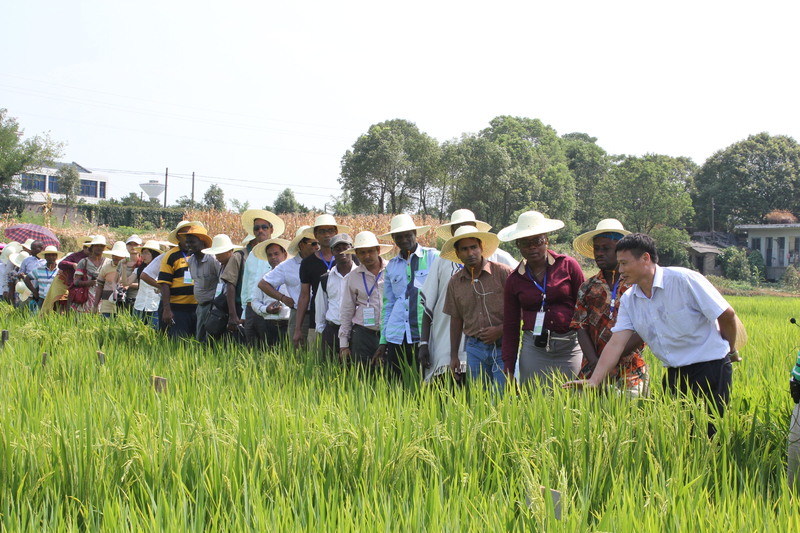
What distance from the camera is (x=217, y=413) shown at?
317cm

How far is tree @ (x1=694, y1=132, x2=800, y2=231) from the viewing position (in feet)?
153

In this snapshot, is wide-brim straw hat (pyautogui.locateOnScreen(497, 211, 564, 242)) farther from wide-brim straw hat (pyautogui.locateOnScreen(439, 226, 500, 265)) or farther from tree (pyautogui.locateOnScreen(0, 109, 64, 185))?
tree (pyautogui.locateOnScreen(0, 109, 64, 185))

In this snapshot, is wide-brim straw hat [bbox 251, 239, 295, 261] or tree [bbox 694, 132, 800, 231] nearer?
wide-brim straw hat [bbox 251, 239, 295, 261]

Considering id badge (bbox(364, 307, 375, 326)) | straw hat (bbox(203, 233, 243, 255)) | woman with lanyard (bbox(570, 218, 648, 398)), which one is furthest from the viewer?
straw hat (bbox(203, 233, 243, 255))

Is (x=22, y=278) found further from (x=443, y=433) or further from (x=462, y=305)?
(x=443, y=433)

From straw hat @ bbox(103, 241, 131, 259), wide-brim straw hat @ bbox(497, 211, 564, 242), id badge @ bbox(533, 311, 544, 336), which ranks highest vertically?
wide-brim straw hat @ bbox(497, 211, 564, 242)

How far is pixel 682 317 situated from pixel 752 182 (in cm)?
5124

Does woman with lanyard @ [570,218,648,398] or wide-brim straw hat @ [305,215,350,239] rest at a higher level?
wide-brim straw hat @ [305,215,350,239]

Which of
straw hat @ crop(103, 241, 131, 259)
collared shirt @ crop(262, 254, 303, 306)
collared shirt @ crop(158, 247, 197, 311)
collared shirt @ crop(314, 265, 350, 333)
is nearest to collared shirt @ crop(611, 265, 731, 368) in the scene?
collared shirt @ crop(314, 265, 350, 333)

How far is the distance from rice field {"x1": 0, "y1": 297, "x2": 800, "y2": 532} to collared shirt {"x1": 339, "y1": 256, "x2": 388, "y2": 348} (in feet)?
5.18

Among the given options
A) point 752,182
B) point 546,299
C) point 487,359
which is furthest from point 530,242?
point 752,182

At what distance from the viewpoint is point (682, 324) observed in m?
3.09

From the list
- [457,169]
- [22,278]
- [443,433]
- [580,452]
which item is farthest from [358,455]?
[457,169]

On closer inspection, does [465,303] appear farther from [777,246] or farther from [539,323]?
[777,246]
